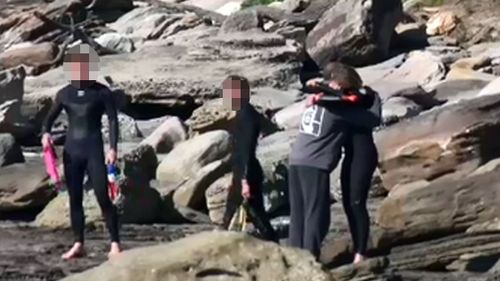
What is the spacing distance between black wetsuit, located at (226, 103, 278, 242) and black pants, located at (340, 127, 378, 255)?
1123mm

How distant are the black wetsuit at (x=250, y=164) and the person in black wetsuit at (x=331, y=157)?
Answer: 1.04 metres

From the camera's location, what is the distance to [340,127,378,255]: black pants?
396 inches

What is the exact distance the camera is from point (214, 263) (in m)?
7.30

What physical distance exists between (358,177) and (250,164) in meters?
1.31

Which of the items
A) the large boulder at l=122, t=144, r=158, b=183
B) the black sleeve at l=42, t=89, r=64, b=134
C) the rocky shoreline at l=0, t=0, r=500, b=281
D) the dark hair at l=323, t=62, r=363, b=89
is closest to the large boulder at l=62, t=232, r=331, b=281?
the rocky shoreline at l=0, t=0, r=500, b=281

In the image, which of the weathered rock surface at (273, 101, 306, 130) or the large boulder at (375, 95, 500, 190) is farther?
the weathered rock surface at (273, 101, 306, 130)

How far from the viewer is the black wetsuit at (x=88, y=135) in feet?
35.1

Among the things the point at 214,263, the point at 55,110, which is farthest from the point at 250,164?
the point at 214,263

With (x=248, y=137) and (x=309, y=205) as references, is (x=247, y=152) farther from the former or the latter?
(x=309, y=205)

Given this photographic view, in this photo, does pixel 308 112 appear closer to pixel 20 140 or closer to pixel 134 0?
pixel 20 140

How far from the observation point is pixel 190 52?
81.7ft

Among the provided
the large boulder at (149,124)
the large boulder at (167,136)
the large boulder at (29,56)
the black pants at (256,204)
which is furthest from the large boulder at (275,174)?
the large boulder at (29,56)

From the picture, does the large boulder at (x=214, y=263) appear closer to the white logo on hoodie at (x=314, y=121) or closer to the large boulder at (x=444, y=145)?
the white logo on hoodie at (x=314, y=121)

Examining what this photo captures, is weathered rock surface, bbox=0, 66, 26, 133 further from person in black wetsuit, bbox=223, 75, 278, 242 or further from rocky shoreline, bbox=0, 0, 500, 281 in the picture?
person in black wetsuit, bbox=223, 75, 278, 242
